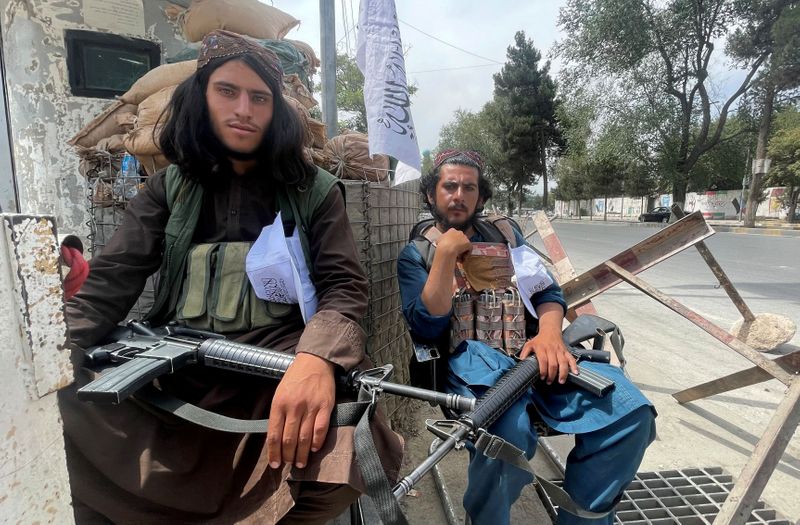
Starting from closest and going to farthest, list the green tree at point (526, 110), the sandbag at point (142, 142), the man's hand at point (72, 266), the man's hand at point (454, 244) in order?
the man's hand at point (72, 266) < the man's hand at point (454, 244) < the sandbag at point (142, 142) < the green tree at point (526, 110)

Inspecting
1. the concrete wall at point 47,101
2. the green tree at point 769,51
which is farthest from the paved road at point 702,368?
the green tree at point 769,51

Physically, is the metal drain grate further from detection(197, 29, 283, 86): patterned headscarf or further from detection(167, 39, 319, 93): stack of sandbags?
detection(167, 39, 319, 93): stack of sandbags

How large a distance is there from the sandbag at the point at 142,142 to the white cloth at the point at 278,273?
0.86 metres

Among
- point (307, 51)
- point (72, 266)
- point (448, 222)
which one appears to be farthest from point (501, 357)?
point (307, 51)

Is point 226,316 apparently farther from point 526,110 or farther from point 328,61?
point 526,110

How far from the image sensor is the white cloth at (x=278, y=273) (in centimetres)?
139

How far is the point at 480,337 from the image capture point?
1830 millimetres

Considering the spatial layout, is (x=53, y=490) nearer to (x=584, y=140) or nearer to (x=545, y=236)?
(x=545, y=236)

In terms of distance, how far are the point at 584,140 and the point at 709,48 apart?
544cm

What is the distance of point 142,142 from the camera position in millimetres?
1949

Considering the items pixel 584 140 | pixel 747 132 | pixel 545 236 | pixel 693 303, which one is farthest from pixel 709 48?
pixel 545 236

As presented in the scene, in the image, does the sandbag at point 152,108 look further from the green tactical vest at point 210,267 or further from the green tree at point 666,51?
the green tree at point 666,51

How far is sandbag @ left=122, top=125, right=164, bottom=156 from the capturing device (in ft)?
6.36

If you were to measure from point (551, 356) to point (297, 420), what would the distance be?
3.12 feet
